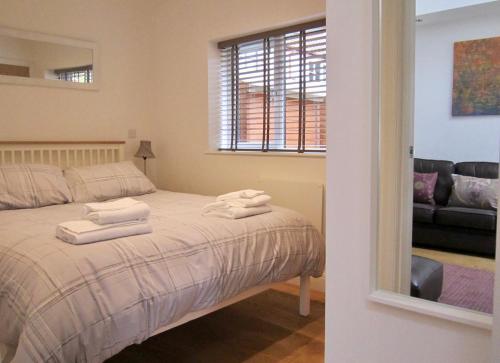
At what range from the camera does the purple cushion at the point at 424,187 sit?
3.62ft

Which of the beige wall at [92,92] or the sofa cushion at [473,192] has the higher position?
the beige wall at [92,92]

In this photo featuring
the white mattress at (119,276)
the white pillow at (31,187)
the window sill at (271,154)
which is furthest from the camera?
the window sill at (271,154)

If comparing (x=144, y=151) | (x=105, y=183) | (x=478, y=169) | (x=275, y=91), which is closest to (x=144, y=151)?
(x=144, y=151)

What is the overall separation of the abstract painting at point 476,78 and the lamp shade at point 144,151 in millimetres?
3185

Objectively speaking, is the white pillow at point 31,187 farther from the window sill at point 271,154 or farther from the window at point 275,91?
the window at point 275,91

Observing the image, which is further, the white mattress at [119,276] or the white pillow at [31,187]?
the white pillow at [31,187]

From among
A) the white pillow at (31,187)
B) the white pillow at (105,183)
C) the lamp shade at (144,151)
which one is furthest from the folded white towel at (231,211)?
the lamp shade at (144,151)

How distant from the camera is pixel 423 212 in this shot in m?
1.16

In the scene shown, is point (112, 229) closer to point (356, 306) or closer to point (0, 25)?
point (356, 306)

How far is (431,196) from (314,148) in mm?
1993

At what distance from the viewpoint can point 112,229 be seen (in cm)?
188

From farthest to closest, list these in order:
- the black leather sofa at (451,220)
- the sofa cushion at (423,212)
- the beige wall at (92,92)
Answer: the beige wall at (92,92) → the sofa cushion at (423,212) → the black leather sofa at (451,220)

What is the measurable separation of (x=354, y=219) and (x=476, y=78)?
47cm

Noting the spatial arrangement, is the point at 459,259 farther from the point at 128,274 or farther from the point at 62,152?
the point at 62,152
